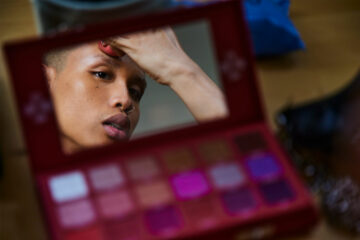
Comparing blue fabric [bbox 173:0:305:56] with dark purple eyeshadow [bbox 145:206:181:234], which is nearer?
dark purple eyeshadow [bbox 145:206:181:234]

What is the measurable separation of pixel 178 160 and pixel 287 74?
24cm

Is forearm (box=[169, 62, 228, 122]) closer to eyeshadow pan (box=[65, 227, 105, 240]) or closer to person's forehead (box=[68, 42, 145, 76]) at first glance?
person's forehead (box=[68, 42, 145, 76])

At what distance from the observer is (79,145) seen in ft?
1.83

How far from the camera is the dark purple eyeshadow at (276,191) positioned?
0.52 metres

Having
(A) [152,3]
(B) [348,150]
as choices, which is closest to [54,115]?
(A) [152,3]

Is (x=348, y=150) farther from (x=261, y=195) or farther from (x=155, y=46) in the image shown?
(x=155, y=46)

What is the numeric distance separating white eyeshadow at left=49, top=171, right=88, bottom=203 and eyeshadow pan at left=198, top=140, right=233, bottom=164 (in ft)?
0.42

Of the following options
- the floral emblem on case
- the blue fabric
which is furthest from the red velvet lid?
the blue fabric

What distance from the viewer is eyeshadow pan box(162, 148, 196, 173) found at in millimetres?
554

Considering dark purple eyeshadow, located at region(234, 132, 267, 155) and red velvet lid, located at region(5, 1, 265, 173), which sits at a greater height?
red velvet lid, located at region(5, 1, 265, 173)

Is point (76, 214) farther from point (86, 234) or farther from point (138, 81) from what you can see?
point (138, 81)

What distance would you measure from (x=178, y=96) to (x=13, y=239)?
0.76 ft

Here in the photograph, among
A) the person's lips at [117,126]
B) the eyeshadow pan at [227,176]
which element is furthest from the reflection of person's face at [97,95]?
the eyeshadow pan at [227,176]

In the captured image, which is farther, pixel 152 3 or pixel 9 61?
pixel 152 3
